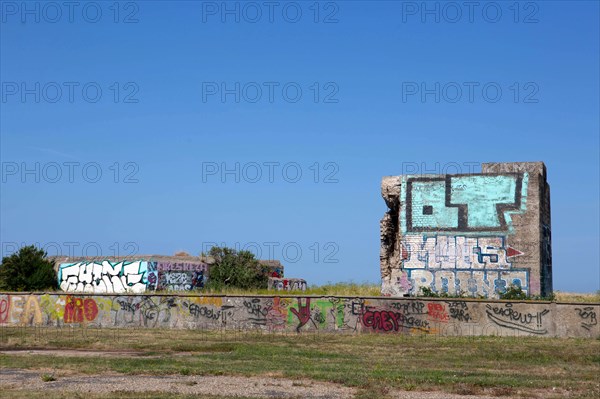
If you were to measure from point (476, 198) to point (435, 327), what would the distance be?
31.5 feet

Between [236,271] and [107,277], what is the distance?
906 centimetres

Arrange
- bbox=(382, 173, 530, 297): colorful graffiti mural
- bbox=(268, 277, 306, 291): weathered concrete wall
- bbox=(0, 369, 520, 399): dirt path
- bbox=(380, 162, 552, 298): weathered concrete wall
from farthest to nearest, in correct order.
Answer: bbox=(268, 277, 306, 291): weathered concrete wall, bbox=(382, 173, 530, 297): colorful graffiti mural, bbox=(380, 162, 552, 298): weathered concrete wall, bbox=(0, 369, 520, 399): dirt path

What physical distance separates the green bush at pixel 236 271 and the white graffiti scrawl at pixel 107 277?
4922mm

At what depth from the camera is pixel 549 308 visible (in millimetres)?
26641

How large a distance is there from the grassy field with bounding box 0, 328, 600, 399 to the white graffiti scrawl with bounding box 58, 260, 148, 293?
19.0m

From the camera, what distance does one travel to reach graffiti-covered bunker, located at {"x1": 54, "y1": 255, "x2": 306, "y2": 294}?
4934 cm

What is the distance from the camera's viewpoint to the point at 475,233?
114ft

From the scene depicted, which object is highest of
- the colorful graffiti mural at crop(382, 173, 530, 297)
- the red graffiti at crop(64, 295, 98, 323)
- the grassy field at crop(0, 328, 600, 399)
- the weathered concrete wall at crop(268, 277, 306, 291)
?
the colorful graffiti mural at crop(382, 173, 530, 297)

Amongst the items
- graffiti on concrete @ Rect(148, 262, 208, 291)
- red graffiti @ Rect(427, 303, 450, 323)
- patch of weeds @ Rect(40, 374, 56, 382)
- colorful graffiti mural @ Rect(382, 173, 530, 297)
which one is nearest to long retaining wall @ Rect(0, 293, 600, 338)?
red graffiti @ Rect(427, 303, 450, 323)

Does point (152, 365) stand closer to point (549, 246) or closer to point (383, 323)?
point (383, 323)

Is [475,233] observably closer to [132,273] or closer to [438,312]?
[438,312]

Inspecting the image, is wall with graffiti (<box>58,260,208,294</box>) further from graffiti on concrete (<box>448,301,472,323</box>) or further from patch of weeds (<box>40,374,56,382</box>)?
patch of weeds (<box>40,374,56,382</box>)

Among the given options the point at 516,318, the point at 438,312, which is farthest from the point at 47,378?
the point at 516,318

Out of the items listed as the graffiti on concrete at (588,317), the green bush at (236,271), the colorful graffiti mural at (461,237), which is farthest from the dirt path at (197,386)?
the green bush at (236,271)
